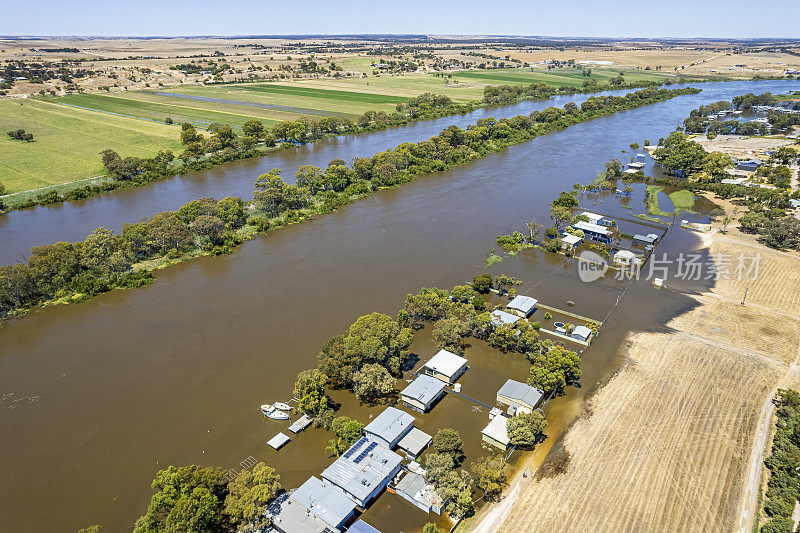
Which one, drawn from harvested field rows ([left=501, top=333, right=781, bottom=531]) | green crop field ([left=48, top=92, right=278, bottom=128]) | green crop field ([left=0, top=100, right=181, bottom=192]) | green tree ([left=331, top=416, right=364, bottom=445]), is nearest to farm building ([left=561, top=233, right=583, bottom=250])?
harvested field rows ([left=501, top=333, right=781, bottom=531])

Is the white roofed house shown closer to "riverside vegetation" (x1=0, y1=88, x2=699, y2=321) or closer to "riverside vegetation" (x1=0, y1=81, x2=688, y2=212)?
"riverside vegetation" (x1=0, y1=88, x2=699, y2=321)

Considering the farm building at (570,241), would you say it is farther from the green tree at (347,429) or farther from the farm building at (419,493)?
the farm building at (419,493)

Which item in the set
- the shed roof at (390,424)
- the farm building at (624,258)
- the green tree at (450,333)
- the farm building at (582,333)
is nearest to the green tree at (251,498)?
the shed roof at (390,424)

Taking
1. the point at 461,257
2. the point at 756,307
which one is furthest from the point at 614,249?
the point at 461,257

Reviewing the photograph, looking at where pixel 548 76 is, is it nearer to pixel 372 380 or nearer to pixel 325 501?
pixel 372 380

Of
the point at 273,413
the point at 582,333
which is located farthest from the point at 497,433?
the point at 273,413

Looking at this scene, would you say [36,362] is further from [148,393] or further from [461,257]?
[461,257]
